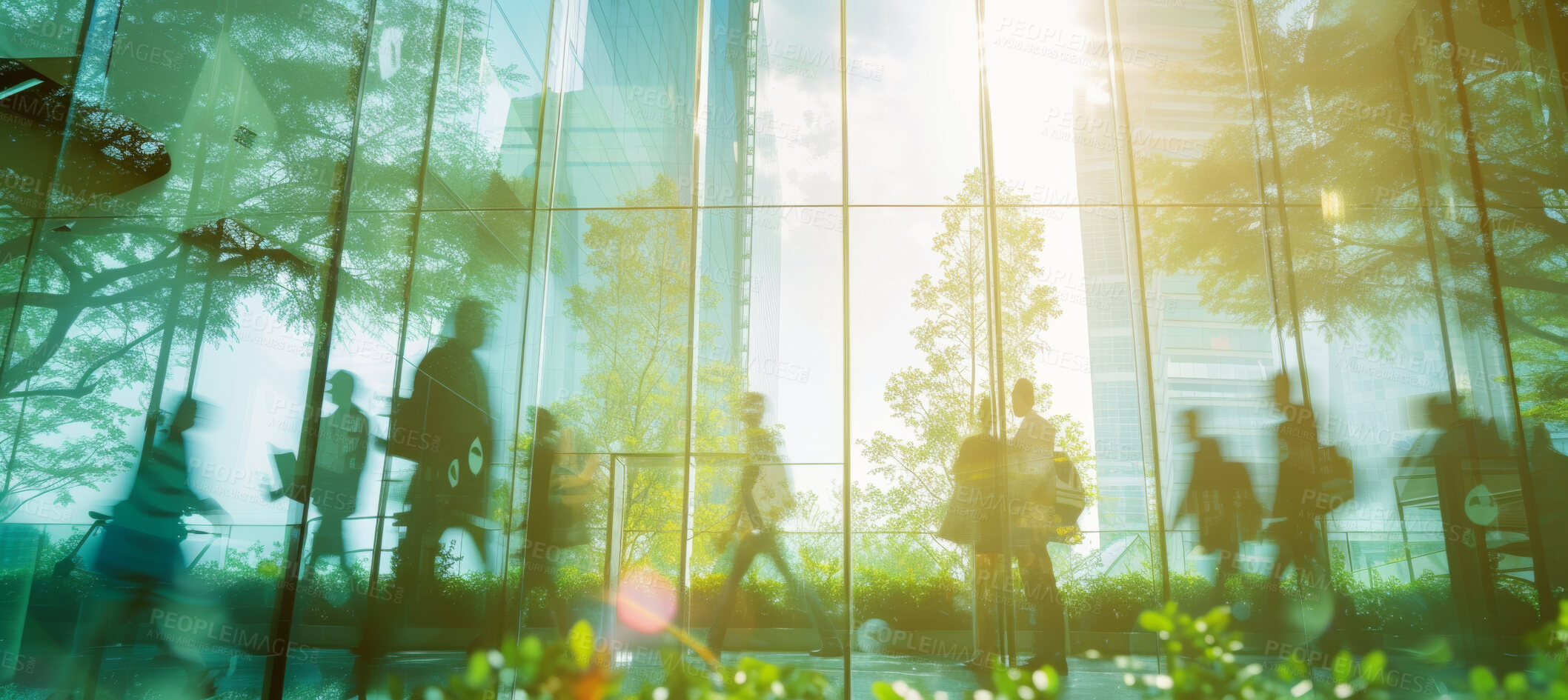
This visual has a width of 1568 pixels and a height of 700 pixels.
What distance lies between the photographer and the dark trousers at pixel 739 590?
5.85 meters

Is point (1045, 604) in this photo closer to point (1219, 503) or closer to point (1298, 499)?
point (1219, 503)

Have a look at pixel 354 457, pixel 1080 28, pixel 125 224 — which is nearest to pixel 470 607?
pixel 354 457

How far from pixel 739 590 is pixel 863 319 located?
2.00 metres

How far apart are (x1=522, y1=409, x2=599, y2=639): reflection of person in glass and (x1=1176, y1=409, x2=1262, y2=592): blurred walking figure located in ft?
12.8

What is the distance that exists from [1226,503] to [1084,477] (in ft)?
2.93

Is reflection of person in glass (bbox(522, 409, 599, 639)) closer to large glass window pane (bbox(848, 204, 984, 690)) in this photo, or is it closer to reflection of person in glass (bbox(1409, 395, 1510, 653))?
large glass window pane (bbox(848, 204, 984, 690))

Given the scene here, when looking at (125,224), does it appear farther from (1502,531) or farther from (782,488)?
(1502,531)

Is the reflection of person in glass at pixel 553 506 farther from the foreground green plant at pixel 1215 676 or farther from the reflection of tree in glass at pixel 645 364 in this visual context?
the foreground green plant at pixel 1215 676

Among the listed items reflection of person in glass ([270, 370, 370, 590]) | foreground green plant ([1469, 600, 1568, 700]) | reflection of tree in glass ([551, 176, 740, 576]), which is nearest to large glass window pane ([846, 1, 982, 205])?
reflection of tree in glass ([551, 176, 740, 576])

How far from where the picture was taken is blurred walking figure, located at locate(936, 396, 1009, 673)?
18.9 ft

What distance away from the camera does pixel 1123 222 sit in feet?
21.2

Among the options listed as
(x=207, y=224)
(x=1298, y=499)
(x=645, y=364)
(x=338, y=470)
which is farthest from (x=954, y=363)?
(x=207, y=224)

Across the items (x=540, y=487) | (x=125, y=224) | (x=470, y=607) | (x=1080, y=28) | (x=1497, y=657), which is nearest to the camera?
(x=125, y=224)

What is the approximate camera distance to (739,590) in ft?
19.6
